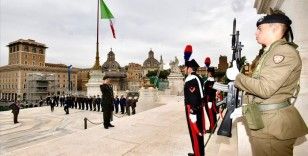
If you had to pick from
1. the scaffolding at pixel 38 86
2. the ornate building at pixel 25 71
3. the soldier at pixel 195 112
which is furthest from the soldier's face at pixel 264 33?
the ornate building at pixel 25 71

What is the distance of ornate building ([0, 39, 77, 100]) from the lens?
356ft

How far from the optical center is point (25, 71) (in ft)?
360

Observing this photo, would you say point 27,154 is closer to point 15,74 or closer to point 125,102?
point 125,102

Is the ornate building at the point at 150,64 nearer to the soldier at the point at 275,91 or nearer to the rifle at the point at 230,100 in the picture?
the rifle at the point at 230,100

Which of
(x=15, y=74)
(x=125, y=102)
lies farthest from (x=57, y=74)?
(x=125, y=102)

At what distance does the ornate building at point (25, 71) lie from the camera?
10838 centimetres

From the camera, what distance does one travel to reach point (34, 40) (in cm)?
12175

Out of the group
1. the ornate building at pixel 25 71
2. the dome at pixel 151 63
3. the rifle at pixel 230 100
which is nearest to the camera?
→ the rifle at pixel 230 100

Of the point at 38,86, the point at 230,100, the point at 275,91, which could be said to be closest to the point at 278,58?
the point at 275,91

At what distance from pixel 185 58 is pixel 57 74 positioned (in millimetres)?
120315

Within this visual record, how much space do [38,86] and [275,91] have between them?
358 feet

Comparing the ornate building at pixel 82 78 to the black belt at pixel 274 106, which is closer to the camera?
the black belt at pixel 274 106

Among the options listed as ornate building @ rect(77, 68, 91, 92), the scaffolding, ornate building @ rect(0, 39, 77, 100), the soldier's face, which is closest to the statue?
the soldier's face

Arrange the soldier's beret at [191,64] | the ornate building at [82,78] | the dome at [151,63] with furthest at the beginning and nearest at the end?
1. the dome at [151,63]
2. the ornate building at [82,78]
3. the soldier's beret at [191,64]
